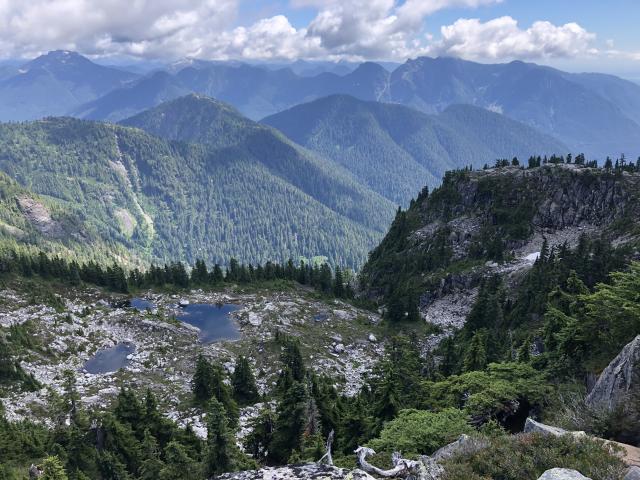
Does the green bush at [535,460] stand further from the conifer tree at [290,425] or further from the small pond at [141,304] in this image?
the small pond at [141,304]

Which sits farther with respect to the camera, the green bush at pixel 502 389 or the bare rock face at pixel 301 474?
the green bush at pixel 502 389

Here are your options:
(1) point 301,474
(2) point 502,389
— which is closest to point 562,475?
(1) point 301,474

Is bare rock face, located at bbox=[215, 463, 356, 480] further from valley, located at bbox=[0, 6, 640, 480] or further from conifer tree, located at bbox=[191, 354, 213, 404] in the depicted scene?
conifer tree, located at bbox=[191, 354, 213, 404]

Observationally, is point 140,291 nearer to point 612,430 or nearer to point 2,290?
point 2,290

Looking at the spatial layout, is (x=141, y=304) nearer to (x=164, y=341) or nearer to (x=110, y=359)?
(x=164, y=341)

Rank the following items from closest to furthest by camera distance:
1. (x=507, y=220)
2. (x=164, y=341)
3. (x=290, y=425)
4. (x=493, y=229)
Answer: (x=290, y=425)
(x=164, y=341)
(x=493, y=229)
(x=507, y=220)

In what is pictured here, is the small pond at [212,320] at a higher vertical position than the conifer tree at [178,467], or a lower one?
lower

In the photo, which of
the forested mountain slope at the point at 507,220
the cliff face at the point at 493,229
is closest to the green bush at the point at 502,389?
the cliff face at the point at 493,229
